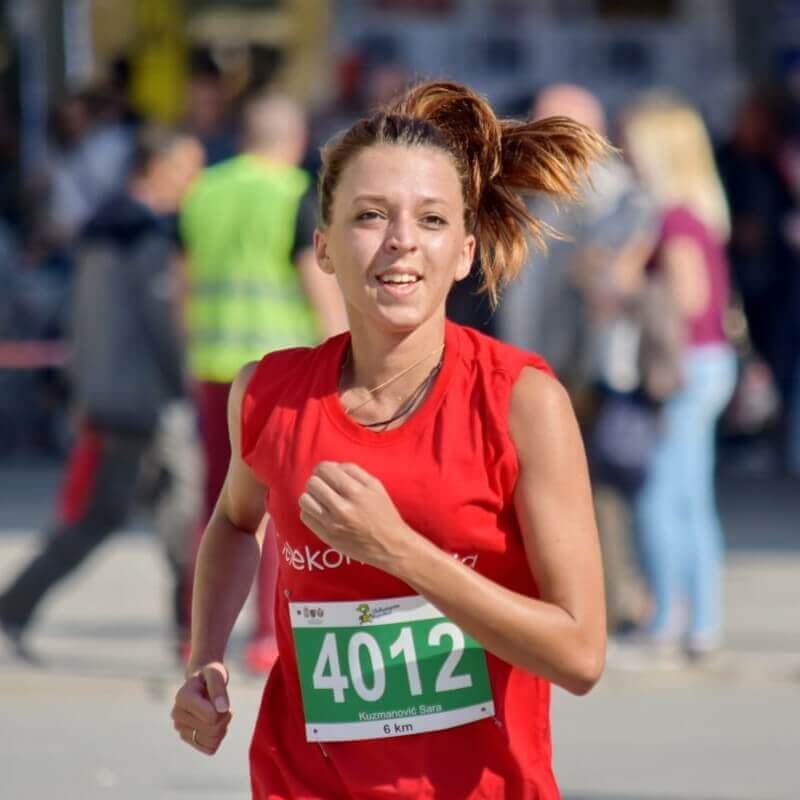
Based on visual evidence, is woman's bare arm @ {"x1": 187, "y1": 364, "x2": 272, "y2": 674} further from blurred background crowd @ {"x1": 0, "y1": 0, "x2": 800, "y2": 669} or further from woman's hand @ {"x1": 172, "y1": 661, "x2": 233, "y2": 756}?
blurred background crowd @ {"x1": 0, "y1": 0, "x2": 800, "y2": 669}

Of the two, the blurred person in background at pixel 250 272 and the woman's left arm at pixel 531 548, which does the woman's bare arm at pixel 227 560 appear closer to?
the woman's left arm at pixel 531 548

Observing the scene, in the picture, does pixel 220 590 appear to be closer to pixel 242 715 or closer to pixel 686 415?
pixel 242 715

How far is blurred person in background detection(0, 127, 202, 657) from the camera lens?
7883mm

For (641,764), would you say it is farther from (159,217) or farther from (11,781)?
(159,217)

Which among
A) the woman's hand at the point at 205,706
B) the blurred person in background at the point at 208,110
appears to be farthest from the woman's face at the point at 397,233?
the blurred person in background at the point at 208,110

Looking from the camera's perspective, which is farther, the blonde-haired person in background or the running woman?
the blonde-haired person in background

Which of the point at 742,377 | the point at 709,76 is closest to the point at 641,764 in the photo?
the point at 742,377

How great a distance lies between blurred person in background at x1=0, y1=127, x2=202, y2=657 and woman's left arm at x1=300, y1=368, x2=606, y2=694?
4774 millimetres

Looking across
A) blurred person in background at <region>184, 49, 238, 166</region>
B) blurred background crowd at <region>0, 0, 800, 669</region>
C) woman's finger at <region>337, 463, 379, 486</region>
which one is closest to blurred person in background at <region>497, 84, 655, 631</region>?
blurred background crowd at <region>0, 0, 800, 669</region>

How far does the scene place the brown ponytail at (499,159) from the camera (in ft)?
11.0

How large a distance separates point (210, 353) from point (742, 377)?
19.6ft

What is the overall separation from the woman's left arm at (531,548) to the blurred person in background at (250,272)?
13.3 ft

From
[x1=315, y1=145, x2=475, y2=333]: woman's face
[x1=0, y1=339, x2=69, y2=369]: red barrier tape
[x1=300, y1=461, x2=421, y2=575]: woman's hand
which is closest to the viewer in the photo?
[x1=300, y1=461, x2=421, y2=575]: woman's hand

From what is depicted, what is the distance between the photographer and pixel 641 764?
6.57 m
